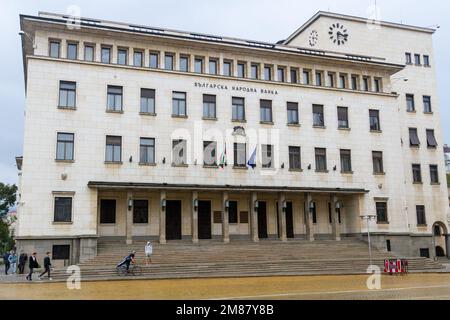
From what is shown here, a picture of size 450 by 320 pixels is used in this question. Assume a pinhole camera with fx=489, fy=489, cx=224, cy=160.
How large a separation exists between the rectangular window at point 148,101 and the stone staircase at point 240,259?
10103mm

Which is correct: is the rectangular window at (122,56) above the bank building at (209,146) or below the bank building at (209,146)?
above

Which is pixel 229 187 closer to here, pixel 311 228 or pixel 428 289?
pixel 311 228

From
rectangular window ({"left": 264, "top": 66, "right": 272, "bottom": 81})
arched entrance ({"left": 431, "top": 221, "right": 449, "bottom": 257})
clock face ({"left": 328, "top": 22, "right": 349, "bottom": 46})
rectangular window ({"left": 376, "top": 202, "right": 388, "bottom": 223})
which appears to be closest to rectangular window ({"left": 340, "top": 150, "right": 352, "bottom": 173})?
rectangular window ({"left": 376, "top": 202, "right": 388, "bottom": 223})

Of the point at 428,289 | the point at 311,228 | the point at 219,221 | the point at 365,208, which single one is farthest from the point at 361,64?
the point at 428,289

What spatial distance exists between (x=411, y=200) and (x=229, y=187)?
19830 mm

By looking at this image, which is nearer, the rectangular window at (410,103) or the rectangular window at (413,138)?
the rectangular window at (413,138)

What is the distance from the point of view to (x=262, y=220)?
135ft

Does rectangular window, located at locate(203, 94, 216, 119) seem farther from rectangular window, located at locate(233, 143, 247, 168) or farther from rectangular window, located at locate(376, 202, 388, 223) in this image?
rectangular window, located at locate(376, 202, 388, 223)

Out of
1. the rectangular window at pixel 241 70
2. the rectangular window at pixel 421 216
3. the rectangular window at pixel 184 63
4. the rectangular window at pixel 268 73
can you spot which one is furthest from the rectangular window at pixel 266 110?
the rectangular window at pixel 421 216

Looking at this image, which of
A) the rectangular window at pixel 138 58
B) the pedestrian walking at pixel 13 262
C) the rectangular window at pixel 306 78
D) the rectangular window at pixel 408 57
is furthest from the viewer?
the rectangular window at pixel 408 57

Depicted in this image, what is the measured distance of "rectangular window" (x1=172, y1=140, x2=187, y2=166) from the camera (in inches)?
1468

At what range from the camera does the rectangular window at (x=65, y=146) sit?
3469 cm

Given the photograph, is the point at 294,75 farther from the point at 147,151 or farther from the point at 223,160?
the point at 147,151

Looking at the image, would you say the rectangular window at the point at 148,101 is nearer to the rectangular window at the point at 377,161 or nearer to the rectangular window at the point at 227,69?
the rectangular window at the point at 227,69
